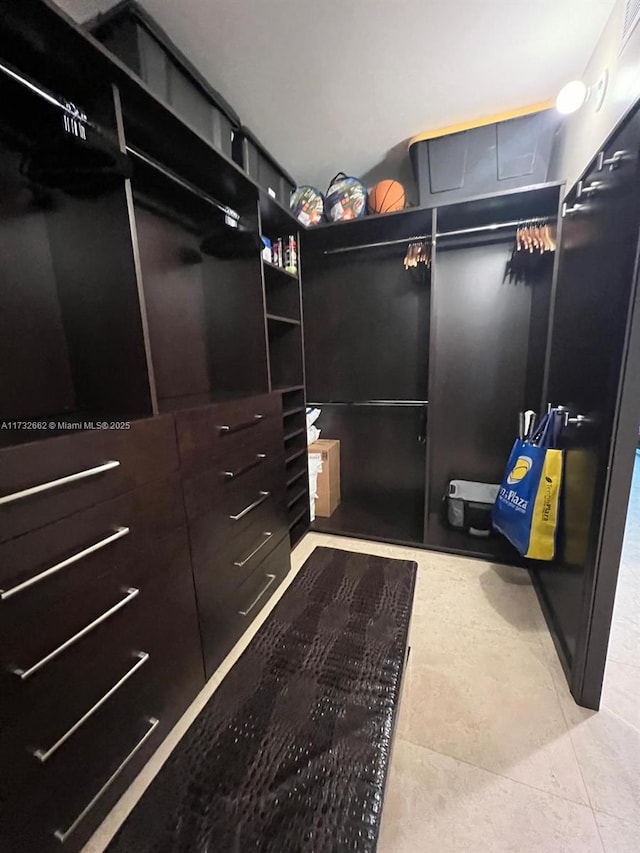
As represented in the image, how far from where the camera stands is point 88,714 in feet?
2.59

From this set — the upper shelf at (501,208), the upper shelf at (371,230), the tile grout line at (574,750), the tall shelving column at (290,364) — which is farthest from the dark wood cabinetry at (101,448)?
the tile grout line at (574,750)

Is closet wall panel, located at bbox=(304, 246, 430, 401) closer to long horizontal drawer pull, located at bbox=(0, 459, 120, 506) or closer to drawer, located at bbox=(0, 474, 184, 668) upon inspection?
drawer, located at bbox=(0, 474, 184, 668)

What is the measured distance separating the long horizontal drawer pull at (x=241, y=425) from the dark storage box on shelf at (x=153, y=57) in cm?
106

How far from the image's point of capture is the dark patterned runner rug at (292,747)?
0.59 metres

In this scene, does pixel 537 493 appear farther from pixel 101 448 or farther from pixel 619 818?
pixel 101 448

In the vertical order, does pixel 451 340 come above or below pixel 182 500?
above

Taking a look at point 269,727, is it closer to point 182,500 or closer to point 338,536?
point 182,500

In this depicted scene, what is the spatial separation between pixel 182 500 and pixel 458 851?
121 cm

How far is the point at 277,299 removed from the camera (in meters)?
2.04

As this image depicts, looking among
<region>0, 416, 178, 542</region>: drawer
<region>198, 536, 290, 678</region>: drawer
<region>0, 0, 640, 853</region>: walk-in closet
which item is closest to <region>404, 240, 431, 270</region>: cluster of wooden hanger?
<region>0, 0, 640, 853</region>: walk-in closet

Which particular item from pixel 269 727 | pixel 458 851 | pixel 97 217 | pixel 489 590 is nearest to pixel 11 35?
pixel 97 217

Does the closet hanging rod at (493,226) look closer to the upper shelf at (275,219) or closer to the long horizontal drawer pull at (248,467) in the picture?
A: the upper shelf at (275,219)

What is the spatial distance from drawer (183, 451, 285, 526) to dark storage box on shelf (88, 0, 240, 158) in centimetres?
125

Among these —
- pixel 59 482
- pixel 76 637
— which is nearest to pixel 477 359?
pixel 59 482
